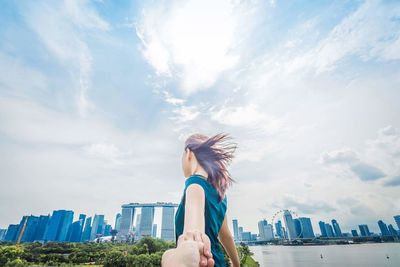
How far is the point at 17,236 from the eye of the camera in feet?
310

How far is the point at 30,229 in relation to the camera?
316 feet

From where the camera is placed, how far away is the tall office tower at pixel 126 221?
124 meters

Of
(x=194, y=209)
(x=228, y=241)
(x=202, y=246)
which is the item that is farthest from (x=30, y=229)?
(x=202, y=246)

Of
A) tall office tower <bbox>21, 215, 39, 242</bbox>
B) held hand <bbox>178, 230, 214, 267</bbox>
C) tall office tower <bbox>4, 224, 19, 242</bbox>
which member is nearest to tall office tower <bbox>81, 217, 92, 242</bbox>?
tall office tower <bbox>21, 215, 39, 242</bbox>

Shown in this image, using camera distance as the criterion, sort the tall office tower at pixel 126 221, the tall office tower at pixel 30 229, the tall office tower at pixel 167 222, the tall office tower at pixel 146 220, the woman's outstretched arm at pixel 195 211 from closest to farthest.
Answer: the woman's outstretched arm at pixel 195 211
the tall office tower at pixel 30 229
the tall office tower at pixel 126 221
the tall office tower at pixel 146 220
the tall office tower at pixel 167 222

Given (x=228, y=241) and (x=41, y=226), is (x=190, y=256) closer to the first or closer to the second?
(x=228, y=241)

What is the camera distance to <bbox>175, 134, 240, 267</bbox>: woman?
1269 mm

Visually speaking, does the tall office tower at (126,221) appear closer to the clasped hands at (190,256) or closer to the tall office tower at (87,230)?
the tall office tower at (87,230)

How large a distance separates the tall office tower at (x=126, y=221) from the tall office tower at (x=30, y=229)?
40501mm

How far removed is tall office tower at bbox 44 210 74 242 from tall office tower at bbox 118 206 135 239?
96.6 feet

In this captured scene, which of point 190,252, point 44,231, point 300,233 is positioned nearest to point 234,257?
point 190,252

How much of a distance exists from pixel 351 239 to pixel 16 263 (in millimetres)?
141682

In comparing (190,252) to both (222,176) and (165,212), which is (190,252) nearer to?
(222,176)

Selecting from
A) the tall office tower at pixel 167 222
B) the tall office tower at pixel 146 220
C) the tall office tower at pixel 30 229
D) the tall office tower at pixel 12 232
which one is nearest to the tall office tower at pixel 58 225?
the tall office tower at pixel 30 229
